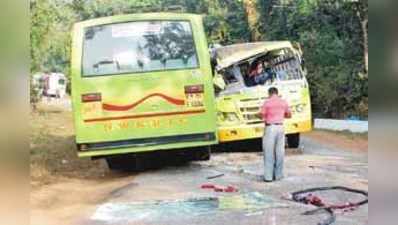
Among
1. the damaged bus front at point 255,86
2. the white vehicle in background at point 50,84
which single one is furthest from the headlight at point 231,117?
the white vehicle in background at point 50,84

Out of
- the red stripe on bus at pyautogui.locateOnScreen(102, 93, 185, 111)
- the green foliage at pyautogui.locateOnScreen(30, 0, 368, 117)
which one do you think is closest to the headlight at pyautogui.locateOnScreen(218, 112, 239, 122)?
the red stripe on bus at pyautogui.locateOnScreen(102, 93, 185, 111)

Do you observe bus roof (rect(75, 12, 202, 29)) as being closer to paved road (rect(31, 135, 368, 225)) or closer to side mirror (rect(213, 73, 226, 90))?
side mirror (rect(213, 73, 226, 90))

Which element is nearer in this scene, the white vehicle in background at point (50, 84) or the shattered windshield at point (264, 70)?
the white vehicle in background at point (50, 84)

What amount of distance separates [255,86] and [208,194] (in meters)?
0.56

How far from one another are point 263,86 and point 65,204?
1.08m

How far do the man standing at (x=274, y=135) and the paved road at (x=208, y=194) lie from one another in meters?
0.04

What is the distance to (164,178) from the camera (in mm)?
2951

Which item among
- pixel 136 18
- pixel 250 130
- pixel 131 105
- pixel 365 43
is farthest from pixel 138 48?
pixel 365 43

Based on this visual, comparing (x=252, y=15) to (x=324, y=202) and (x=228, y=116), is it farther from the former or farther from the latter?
(x=324, y=202)

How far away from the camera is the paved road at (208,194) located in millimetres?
2838

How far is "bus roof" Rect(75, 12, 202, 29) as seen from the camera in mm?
2848

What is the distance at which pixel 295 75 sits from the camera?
2977 millimetres

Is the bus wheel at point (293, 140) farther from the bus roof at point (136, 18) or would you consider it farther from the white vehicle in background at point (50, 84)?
the white vehicle in background at point (50, 84)

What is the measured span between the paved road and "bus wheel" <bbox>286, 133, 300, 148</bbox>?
3cm
